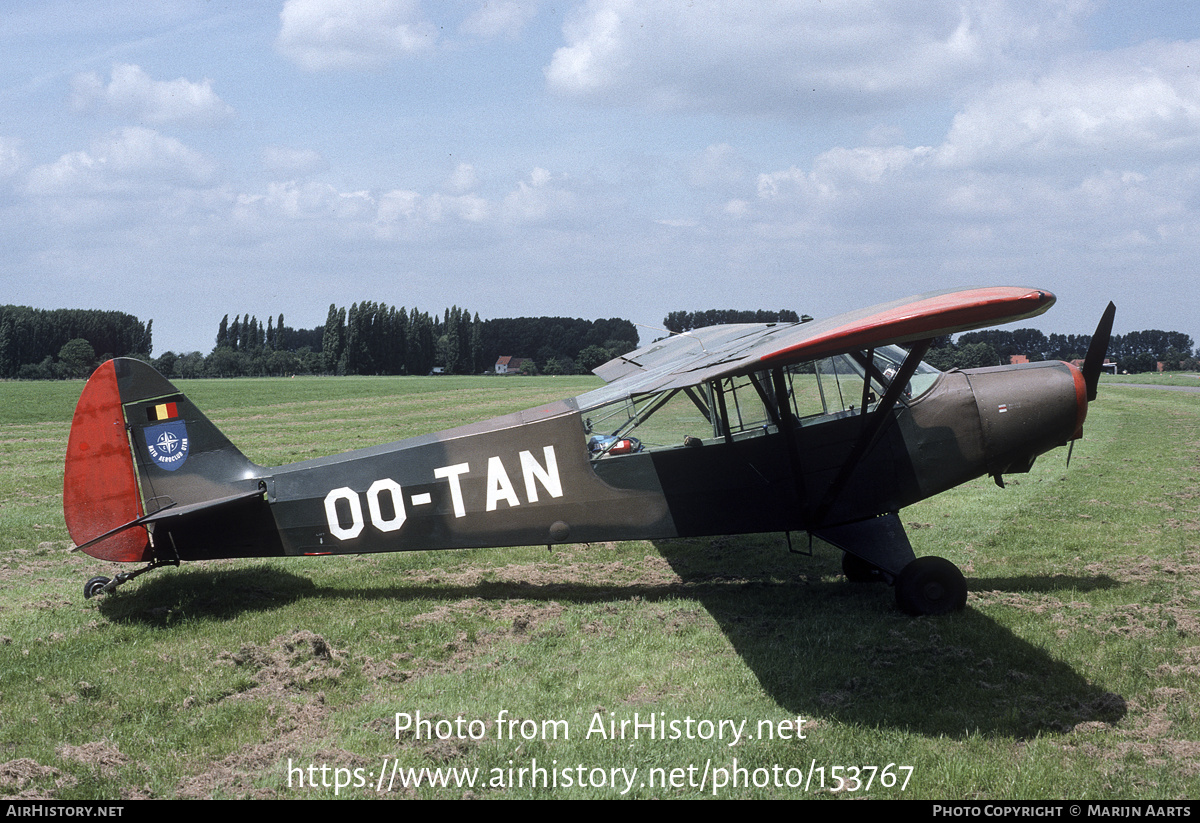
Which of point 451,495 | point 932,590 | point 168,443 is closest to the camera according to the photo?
point 932,590

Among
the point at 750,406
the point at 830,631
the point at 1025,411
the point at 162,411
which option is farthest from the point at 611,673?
the point at 162,411

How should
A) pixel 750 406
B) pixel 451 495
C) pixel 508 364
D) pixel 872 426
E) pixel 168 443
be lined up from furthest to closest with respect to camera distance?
pixel 508 364
pixel 750 406
pixel 168 443
pixel 451 495
pixel 872 426

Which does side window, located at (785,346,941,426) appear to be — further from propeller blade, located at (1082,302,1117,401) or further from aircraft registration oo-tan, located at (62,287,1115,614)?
propeller blade, located at (1082,302,1117,401)

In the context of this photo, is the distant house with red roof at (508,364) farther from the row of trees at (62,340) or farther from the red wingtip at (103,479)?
the red wingtip at (103,479)

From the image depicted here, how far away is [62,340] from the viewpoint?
316 feet

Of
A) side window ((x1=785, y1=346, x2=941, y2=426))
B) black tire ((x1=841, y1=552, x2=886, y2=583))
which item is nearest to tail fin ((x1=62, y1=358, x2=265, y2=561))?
side window ((x1=785, y1=346, x2=941, y2=426))

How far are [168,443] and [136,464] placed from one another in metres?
0.30

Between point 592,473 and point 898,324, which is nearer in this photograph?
point 898,324

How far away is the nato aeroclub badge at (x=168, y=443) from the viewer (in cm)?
710

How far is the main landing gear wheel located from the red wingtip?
6267 mm

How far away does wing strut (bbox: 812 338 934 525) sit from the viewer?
630 cm

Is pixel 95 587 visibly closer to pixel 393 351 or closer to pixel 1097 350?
pixel 1097 350

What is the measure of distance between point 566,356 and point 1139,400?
86850mm

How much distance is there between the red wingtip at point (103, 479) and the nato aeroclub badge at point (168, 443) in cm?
18
